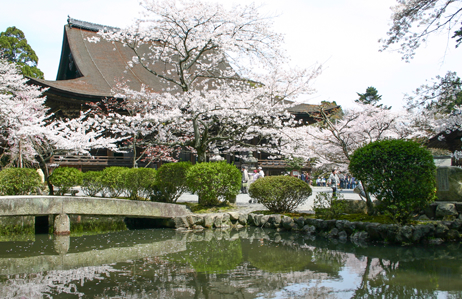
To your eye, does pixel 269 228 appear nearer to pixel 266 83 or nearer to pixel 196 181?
pixel 196 181

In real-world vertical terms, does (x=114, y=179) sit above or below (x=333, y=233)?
above

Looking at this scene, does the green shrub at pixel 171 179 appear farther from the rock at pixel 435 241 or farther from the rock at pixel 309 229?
the rock at pixel 435 241

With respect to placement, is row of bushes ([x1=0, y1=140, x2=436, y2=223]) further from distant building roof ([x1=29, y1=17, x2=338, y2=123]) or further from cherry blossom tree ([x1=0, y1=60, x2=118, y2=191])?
distant building roof ([x1=29, y1=17, x2=338, y2=123])

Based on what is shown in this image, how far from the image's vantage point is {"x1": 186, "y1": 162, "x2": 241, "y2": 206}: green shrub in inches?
432

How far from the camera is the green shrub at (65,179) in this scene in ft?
44.0

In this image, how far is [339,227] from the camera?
28.6ft

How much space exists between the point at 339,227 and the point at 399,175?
1875mm

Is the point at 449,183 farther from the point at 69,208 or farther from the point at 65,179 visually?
the point at 65,179

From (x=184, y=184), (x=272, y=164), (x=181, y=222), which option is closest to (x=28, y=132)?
(x=184, y=184)

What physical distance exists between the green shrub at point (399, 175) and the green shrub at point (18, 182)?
10.4 meters

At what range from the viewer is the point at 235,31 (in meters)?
11.9

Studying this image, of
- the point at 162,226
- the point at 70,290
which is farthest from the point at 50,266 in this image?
the point at 162,226

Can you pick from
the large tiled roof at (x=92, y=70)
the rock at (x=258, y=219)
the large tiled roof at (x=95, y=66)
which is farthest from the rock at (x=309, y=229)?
the large tiled roof at (x=95, y=66)

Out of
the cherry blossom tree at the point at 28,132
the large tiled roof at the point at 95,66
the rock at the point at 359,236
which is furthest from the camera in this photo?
the large tiled roof at the point at 95,66
